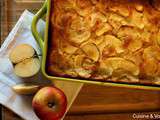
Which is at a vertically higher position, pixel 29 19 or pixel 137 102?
pixel 29 19

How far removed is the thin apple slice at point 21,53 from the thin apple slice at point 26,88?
67mm

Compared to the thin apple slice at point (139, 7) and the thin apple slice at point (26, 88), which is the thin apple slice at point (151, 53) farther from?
the thin apple slice at point (26, 88)

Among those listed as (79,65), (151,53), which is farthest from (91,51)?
(151,53)

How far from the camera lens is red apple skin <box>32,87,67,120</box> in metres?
1.05

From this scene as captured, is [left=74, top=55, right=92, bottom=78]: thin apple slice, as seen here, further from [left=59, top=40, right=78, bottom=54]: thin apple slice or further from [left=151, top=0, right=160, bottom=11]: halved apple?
[left=151, top=0, right=160, bottom=11]: halved apple

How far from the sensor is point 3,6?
1130mm

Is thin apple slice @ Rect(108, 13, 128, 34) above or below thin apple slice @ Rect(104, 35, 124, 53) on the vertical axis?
above

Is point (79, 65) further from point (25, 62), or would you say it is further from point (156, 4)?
point (156, 4)

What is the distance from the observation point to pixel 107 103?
110 centimetres

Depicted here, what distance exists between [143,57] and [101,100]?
17cm

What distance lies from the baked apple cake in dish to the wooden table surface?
7cm

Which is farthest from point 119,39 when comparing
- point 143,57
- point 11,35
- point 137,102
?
point 11,35

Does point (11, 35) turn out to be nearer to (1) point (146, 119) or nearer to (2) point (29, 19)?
(2) point (29, 19)

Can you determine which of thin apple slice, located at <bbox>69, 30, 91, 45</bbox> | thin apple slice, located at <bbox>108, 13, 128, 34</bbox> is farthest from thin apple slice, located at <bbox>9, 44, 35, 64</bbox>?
thin apple slice, located at <bbox>108, 13, 128, 34</bbox>
